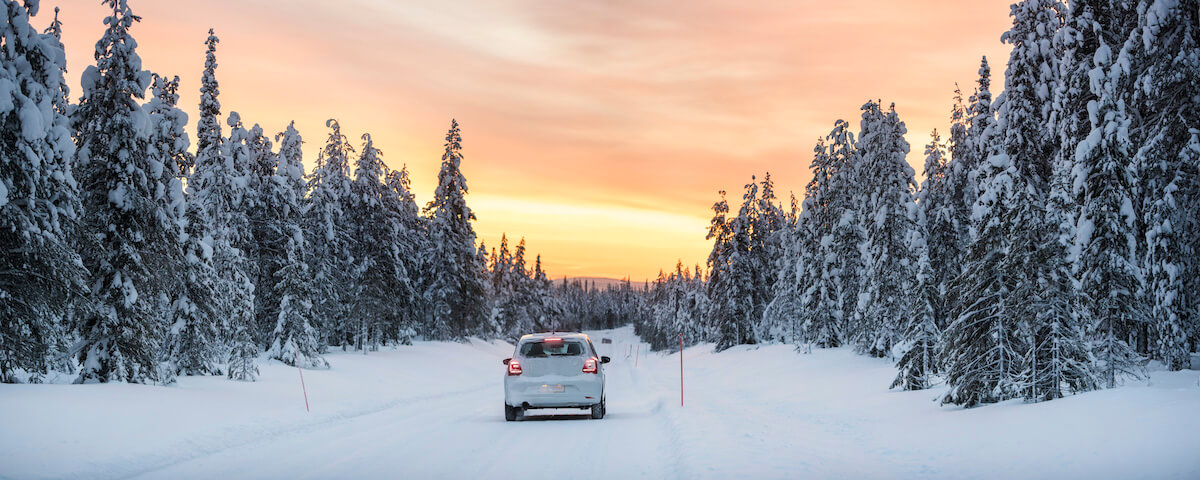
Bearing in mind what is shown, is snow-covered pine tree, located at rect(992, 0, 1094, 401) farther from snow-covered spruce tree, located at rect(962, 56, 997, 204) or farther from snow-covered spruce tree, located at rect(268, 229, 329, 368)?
snow-covered spruce tree, located at rect(268, 229, 329, 368)

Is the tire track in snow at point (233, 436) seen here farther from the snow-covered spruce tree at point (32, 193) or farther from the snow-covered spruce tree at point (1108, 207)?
the snow-covered spruce tree at point (1108, 207)

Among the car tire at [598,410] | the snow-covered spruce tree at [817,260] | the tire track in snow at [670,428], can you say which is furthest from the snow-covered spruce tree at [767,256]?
the car tire at [598,410]

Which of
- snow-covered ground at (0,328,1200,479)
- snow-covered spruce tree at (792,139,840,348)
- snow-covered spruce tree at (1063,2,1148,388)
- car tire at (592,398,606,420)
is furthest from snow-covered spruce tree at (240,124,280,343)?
snow-covered spruce tree at (1063,2,1148,388)

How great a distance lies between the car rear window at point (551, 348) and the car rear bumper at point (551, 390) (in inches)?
23.0

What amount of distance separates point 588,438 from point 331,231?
89.3ft

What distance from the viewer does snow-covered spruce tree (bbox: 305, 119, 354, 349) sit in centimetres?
3847

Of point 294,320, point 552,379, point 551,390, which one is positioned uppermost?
point 294,320

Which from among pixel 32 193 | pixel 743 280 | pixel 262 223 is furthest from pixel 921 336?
pixel 743 280

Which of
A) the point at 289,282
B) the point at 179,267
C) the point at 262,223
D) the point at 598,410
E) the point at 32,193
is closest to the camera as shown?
the point at 32,193

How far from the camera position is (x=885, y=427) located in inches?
602

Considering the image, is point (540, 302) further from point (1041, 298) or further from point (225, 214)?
point (1041, 298)

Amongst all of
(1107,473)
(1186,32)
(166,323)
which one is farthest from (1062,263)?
(166,323)

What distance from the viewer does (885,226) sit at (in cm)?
2981

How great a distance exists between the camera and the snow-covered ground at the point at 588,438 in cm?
988
